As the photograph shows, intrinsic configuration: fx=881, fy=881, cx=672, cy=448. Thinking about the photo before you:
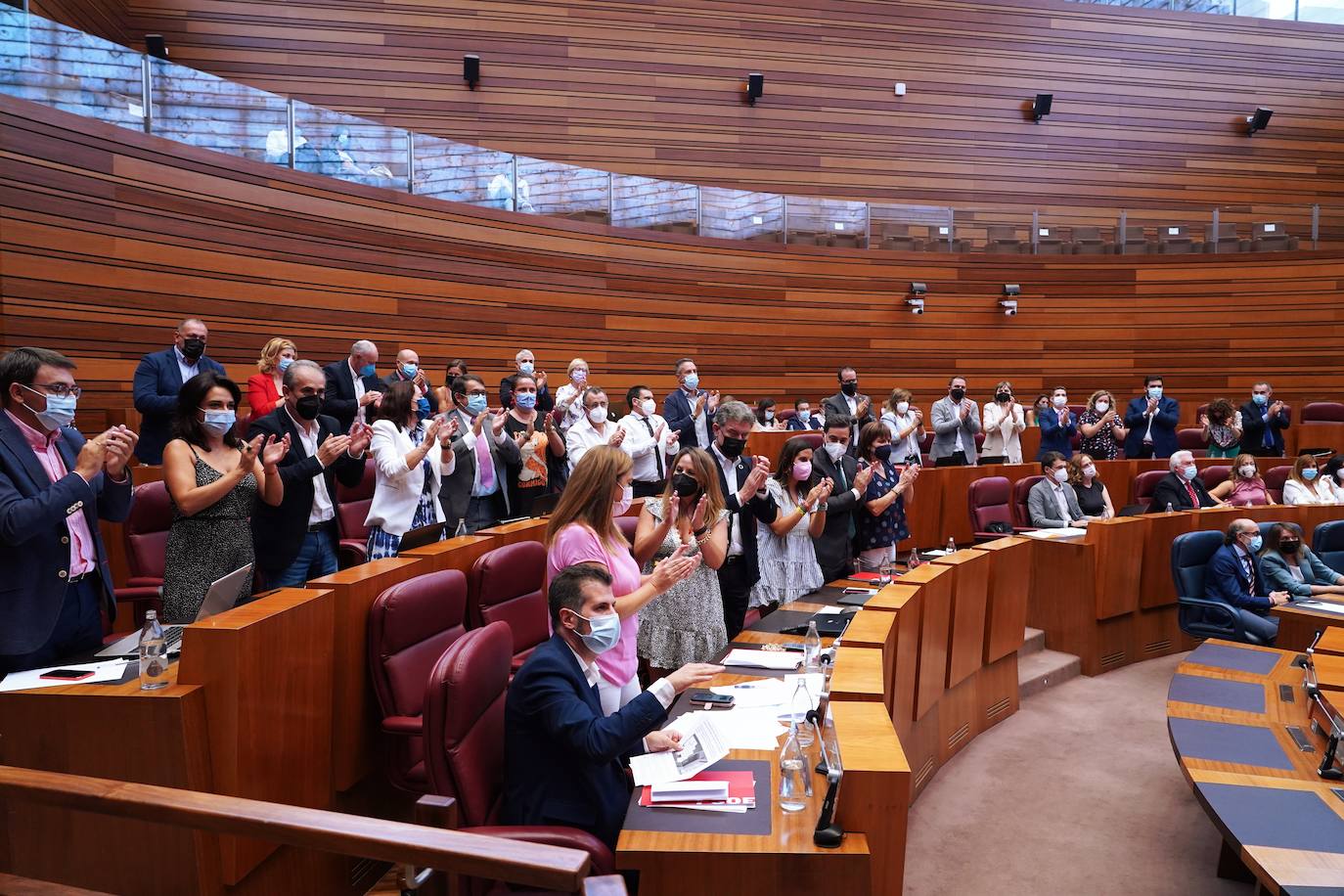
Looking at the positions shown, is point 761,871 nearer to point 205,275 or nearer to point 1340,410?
point 205,275

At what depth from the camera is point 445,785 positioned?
1940 millimetres

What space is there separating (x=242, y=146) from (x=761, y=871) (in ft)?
21.5

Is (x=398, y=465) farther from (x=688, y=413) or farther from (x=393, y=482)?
(x=688, y=413)

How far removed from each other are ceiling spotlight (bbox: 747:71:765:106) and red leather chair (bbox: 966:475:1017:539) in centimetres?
675

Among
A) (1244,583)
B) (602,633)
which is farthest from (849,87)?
(602,633)

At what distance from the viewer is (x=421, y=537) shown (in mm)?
3238

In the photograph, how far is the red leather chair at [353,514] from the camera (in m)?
4.34

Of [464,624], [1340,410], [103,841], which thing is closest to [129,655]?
[103,841]

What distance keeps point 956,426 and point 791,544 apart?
3.96 metres

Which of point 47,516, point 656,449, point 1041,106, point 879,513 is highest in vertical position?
point 1041,106

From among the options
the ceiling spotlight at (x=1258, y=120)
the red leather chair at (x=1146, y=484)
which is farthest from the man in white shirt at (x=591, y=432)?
the ceiling spotlight at (x=1258, y=120)

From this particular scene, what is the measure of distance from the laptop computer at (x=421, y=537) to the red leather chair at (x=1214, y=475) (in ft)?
22.4

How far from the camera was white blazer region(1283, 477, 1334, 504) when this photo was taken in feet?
21.9

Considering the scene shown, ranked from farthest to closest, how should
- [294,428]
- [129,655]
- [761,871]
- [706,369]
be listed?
[706,369], [294,428], [129,655], [761,871]
